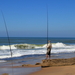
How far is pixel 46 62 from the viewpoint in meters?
8.41

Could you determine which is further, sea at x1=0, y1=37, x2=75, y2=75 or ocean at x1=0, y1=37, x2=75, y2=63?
ocean at x1=0, y1=37, x2=75, y2=63

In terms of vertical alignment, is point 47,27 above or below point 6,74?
above

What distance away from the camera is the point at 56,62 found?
851cm

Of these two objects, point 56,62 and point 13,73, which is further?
point 56,62

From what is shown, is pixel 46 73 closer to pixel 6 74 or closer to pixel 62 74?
pixel 62 74

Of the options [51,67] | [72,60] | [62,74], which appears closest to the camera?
[62,74]

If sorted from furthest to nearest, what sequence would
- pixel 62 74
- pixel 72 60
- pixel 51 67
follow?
pixel 72 60 < pixel 51 67 < pixel 62 74

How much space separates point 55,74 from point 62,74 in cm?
27

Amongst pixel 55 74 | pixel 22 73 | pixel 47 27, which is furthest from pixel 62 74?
pixel 47 27

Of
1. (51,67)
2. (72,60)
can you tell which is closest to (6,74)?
(51,67)

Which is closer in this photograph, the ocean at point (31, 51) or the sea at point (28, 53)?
the sea at point (28, 53)

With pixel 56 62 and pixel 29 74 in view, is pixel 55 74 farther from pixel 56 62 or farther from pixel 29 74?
pixel 56 62

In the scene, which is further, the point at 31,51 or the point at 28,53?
the point at 31,51

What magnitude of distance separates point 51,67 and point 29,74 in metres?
1.54
